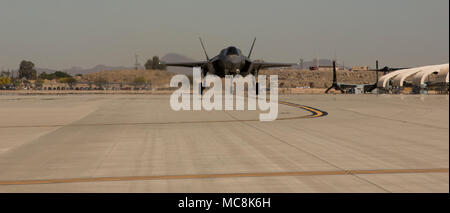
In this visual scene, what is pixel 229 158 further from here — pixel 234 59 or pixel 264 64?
pixel 264 64

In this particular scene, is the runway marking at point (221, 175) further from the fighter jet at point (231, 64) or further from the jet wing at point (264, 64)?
the jet wing at point (264, 64)

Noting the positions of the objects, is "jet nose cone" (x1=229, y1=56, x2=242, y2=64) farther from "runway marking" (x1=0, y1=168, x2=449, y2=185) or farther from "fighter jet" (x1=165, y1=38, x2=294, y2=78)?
"runway marking" (x1=0, y1=168, x2=449, y2=185)

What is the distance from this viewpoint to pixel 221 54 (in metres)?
38.3

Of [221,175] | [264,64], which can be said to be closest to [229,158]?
[221,175]

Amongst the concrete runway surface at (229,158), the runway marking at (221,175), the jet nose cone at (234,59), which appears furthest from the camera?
the jet nose cone at (234,59)

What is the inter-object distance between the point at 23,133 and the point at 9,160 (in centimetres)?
570

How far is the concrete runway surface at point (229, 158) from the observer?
6.75m

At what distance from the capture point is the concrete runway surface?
6.75m

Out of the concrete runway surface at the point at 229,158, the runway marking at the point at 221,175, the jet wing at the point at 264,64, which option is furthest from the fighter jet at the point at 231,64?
the runway marking at the point at 221,175

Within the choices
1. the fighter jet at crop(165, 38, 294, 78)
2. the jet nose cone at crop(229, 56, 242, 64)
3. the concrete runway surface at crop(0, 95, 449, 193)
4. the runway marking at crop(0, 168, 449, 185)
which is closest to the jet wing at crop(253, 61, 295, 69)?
the fighter jet at crop(165, 38, 294, 78)
